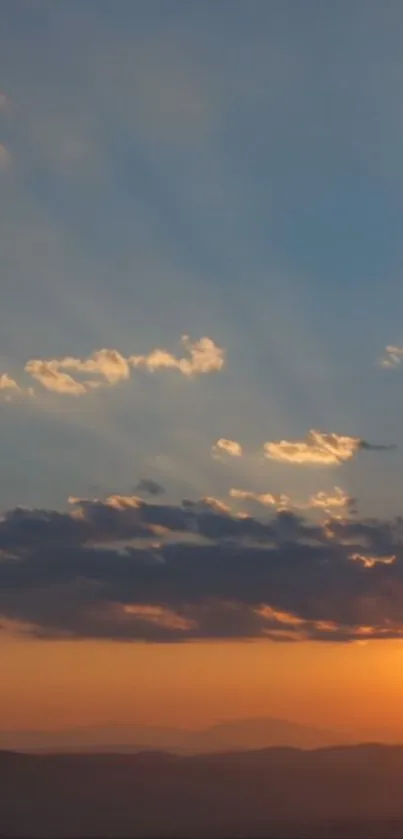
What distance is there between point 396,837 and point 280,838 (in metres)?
21.0

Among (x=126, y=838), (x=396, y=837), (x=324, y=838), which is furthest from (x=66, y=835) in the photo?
(x=396, y=837)

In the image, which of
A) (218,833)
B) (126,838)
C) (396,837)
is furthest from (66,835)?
(396,837)

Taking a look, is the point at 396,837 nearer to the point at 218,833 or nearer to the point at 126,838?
the point at 218,833

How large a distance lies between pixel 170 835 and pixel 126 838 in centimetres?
876

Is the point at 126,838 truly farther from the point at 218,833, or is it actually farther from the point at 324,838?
the point at 324,838

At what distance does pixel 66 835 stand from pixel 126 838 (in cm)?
1092

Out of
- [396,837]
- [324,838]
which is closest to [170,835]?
[324,838]

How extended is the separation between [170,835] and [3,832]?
29949 millimetres

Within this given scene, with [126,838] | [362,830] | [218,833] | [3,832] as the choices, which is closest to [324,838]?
[362,830]

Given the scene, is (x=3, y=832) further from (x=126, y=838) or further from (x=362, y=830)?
(x=362, y=830)

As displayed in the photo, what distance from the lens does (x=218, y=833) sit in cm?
19762

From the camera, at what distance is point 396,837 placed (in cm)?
18725

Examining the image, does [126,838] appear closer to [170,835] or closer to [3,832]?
[170,835]

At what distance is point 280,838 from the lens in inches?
7662
